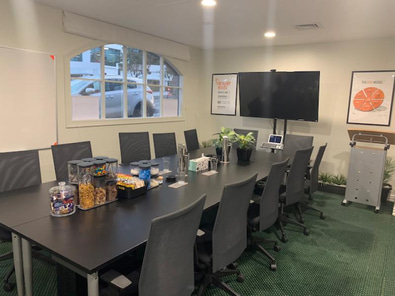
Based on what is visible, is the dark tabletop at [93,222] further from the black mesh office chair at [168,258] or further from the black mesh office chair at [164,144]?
the black mesh office chair at [164,144]

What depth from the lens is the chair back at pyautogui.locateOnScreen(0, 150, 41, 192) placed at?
2402mm

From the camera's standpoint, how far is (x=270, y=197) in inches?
99.0

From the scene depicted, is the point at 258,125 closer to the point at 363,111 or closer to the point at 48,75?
the point at 363,111

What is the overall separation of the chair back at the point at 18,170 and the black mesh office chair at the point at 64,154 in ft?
0.67

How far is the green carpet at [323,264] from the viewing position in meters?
2.37

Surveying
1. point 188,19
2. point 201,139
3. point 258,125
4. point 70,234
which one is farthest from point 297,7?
point 201,139

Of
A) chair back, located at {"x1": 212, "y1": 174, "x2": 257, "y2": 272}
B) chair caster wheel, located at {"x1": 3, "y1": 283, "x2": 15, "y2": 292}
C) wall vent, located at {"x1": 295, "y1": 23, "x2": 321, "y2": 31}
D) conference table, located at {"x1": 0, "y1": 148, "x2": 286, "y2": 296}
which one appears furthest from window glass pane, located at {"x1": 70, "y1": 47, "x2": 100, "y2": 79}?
chair back, located at {"x1": 212, "y1": 174, "x2": 257, "y2": 272}

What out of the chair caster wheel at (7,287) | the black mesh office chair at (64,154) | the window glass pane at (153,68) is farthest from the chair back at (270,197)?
the window glass pane at (153,68)

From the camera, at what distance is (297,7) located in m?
3.30

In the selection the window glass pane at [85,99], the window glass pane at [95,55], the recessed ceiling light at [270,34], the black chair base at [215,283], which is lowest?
the black chair base at [215,283]

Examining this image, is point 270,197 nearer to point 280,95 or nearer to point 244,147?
point 244,147

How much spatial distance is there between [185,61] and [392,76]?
365 centimetres

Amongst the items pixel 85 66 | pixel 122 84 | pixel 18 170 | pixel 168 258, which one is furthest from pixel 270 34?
pixel 168 258

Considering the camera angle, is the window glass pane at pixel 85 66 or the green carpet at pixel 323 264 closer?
the green carpet at pixel 323 264
